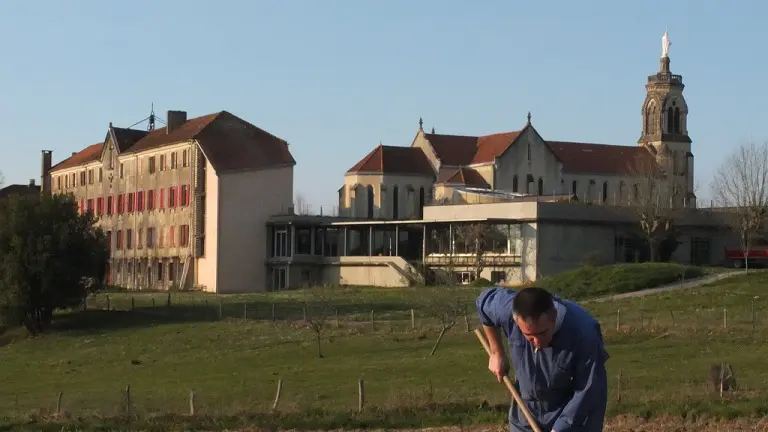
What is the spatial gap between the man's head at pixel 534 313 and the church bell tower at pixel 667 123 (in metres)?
105

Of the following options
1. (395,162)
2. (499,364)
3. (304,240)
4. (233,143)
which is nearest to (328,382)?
(499,364)

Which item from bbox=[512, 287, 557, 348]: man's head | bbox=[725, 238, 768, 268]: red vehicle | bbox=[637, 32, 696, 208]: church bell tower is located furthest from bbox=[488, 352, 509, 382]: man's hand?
bbox=[637, 32, 696, 208]: church bell tower

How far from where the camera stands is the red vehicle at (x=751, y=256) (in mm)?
76312

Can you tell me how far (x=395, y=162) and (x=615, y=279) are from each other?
3917 centimetres

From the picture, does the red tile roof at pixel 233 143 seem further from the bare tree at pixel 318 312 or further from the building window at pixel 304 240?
the bare tree at pixel 318 312

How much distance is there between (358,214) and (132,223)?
17.4m

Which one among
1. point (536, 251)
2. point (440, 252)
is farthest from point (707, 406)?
point (440, 252)

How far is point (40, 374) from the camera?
43.9 meters

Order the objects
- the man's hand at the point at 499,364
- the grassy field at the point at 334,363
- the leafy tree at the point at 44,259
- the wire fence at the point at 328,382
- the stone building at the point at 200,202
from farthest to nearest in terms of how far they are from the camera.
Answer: the stone building at the point at 200,202 → the leafy tree at the point at 44,259 → the wire fence at the point at 328,382 → the grassy field at the point at 334,363 → the man's hand at the point at 499,364

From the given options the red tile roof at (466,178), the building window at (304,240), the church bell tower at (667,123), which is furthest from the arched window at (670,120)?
the building window at (304,240)

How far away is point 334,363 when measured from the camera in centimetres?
3947

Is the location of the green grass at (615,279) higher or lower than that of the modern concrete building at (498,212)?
lower

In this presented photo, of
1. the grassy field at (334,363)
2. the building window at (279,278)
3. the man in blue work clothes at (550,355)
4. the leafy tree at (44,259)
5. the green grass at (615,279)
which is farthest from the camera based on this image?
the building window at (279,278)

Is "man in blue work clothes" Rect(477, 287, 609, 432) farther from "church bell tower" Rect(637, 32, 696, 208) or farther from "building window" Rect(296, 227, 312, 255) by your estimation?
"church bell tower" Rect(637, 32, 696, 208)
